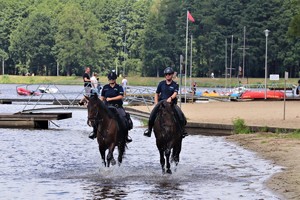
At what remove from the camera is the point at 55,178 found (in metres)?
20.8

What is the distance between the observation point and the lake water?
720 inches

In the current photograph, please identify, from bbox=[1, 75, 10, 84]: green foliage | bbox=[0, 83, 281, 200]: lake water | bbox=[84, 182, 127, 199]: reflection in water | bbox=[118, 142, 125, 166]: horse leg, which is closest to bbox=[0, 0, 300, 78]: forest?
bbox=[1, 75, 10, 84]: green foliage

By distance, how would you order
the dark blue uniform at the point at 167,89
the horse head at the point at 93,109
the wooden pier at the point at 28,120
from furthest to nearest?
the wooden pier at the point at 28,120, the dark blue uniform at the point at 167,89, the horse head at the point at 93,109

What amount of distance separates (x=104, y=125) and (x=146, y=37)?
14431cm

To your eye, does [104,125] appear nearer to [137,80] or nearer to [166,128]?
[166,128]

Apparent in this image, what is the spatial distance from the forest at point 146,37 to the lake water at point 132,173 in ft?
366

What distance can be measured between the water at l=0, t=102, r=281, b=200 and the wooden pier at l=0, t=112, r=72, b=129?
785 centimetres

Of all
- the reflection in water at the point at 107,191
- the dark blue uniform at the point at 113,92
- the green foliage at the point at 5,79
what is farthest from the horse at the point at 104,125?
the green foliage at the point at 5,79

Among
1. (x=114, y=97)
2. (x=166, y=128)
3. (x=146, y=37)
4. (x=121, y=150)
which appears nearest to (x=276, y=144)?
(x=121, y=150)

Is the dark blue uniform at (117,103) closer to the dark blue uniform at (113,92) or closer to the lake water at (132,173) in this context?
the dark blue uniform at (113,92)

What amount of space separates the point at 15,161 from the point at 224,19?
134 metres

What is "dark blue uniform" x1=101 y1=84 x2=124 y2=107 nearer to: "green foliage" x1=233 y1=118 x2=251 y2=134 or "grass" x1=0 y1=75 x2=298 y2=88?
"green foliage" x1=233 y1=118 x2=251 y2=134

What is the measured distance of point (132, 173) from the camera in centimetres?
2156

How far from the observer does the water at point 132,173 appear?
1830cm
